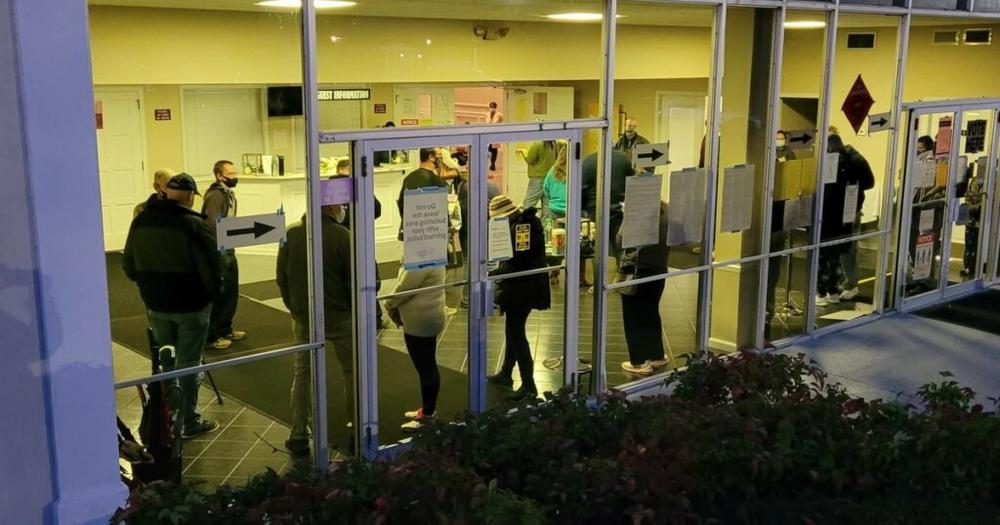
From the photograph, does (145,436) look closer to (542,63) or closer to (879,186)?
(542,63)

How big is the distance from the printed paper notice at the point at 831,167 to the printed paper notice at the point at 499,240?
417cm

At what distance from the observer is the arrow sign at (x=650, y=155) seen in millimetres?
7961

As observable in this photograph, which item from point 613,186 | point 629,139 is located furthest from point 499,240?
point 629,139

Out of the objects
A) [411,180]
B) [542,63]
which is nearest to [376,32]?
[411,180]

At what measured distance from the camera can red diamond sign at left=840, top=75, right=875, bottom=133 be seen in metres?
9.91

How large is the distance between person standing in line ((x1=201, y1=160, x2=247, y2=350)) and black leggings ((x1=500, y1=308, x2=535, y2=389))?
88.8 inches

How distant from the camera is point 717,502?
3.82 m

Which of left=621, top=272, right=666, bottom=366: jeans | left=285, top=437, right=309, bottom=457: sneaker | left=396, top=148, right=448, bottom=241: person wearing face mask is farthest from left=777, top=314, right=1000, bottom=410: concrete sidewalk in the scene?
left=285, top=437, right=309, bottom=457: sneaker

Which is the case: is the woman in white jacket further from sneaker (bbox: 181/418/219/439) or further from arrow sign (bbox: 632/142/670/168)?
arrow sign (bbox: 632/142/670/168)

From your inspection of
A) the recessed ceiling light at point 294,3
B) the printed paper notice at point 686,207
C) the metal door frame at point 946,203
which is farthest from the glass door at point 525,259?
the metal door frame at point 946,203

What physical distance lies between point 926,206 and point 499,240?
658cm

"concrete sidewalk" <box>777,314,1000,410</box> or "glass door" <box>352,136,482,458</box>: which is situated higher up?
"glass door" <box>352,136,482,458</box>

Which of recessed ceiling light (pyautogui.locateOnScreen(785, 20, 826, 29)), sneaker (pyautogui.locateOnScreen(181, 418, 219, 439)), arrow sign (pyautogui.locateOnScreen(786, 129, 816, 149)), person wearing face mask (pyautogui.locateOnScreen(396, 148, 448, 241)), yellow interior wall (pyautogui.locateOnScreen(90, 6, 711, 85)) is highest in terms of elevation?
recessed ceiling light (pyautogui.locateOnScreen(785, 20, 826, 29))

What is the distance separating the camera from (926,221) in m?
11.2
